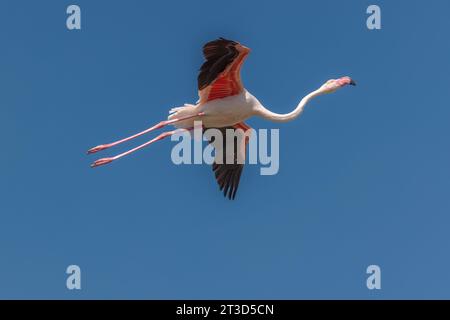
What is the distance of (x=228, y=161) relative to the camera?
69.4 feet

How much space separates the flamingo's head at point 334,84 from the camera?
798 inches

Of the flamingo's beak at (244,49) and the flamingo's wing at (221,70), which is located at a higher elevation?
the flamingo's beak at (244,49)

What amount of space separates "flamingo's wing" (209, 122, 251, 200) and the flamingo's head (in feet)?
6.05

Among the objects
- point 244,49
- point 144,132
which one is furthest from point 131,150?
point 244,49

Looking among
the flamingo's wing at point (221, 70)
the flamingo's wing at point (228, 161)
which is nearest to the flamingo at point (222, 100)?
the flamingo's wing at point (221, 70)

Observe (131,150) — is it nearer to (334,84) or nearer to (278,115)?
(278,115)

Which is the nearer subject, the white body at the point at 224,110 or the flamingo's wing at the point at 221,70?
the flamingo's wing at the point at 221,70

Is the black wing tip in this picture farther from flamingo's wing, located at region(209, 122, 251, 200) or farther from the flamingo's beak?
the flamingo's beak

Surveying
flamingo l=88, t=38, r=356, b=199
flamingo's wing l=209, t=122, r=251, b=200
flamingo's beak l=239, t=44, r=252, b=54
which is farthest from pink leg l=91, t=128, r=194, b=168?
flamingo's beak l=239, t=44, r=252, b=54

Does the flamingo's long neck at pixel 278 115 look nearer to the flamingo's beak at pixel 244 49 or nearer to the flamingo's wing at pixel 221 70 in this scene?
the flamingo's wing at pixel 221 70

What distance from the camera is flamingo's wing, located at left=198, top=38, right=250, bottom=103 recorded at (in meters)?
18.1

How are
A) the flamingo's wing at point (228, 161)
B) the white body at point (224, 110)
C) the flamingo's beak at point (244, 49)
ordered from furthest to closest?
1. the flamingo's wing at point (228, 161)
2. the white body at point (224, 110)
3. the flamingo's beak at point (244, 49)

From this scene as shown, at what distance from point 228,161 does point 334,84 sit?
2.71 metres

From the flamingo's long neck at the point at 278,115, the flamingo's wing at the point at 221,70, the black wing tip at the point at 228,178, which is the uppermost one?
the flamingo's wing at the point at 221,70
